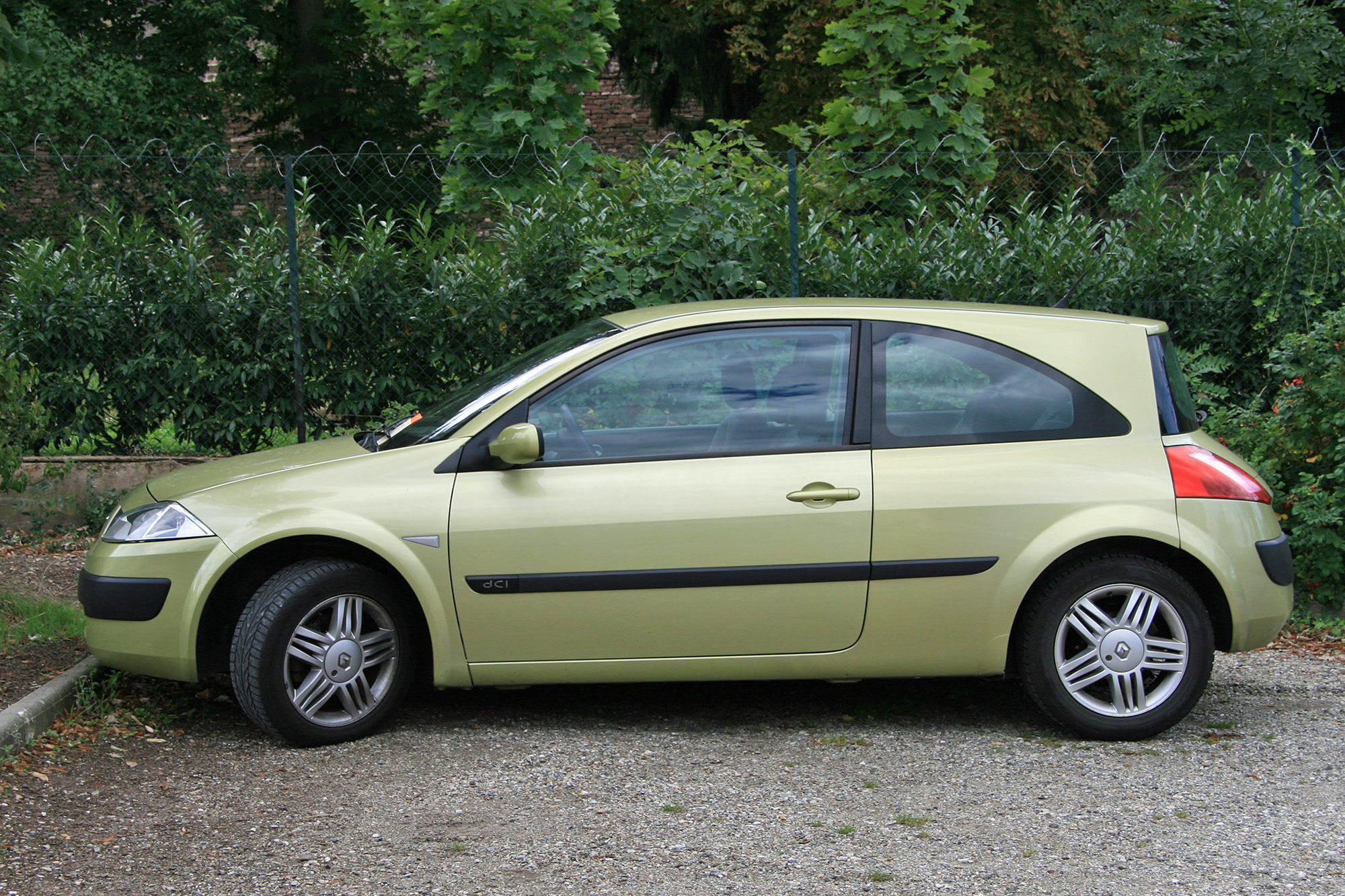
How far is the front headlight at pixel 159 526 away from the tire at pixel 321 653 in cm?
32

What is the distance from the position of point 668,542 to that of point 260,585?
1.51 metres

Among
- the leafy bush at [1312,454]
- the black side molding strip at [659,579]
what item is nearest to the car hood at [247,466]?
the black side molding strip at [659,579]

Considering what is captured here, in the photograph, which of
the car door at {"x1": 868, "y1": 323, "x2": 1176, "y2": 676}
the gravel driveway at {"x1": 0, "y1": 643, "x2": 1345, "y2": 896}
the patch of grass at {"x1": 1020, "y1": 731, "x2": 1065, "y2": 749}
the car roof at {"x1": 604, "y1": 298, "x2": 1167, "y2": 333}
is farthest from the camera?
the car roof at {"x1": 604, "y1": 298, "x2": 1167, "y2": 333}

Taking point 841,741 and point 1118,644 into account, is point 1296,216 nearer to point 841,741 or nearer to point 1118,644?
point 1118,644

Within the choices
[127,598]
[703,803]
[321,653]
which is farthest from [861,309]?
[127,598]

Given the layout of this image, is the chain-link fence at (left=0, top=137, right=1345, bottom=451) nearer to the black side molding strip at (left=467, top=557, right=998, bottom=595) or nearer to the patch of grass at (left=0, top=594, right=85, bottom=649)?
the patch of grass at (left=0, top=594, right=85, bottom=649)

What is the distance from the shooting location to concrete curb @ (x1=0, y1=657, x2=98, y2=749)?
4.21 metres

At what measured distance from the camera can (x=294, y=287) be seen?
7.42 meters

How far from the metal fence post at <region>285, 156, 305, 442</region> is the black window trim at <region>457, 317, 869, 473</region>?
3597mm

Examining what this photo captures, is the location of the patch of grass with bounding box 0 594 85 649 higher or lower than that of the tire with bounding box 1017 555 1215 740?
lower

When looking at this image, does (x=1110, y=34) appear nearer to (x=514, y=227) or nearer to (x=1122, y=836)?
(x=514, y=227)

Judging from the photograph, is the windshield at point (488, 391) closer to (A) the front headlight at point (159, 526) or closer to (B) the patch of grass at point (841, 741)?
(A) the front headlight at point (159, 526)

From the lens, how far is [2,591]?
241 inches

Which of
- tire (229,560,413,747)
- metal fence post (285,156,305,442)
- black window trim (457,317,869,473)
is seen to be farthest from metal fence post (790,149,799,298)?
tire (229,560,413,747)
